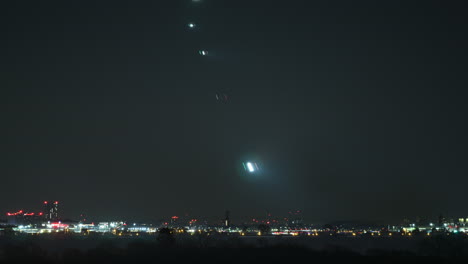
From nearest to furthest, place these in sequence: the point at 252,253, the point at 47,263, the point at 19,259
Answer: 1. the point at 47,263
2. the point at 19,259
3. the point at 252,253

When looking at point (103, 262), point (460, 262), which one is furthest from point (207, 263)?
point (460, 262)

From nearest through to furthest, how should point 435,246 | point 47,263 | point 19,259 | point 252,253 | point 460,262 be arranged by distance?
1. point 460,262
2. point 47,263
3. point 19,259
4. point 252,253
5. point 435,246

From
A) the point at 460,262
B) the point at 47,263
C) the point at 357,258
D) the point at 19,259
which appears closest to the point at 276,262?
the point at 357,258

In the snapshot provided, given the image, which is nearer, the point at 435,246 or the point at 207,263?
the point at 207,263

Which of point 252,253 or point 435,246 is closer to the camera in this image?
point 252,253

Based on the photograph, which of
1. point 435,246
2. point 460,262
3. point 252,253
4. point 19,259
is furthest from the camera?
point 435,246

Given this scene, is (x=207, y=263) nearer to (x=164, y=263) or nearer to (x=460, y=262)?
(x=164, y=263)

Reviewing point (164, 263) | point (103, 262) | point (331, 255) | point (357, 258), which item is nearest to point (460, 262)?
point (357, 258)

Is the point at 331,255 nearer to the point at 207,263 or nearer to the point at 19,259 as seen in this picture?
→ the point at 207,263

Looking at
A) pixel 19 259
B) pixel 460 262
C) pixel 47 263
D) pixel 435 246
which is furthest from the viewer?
pixel 435 246
